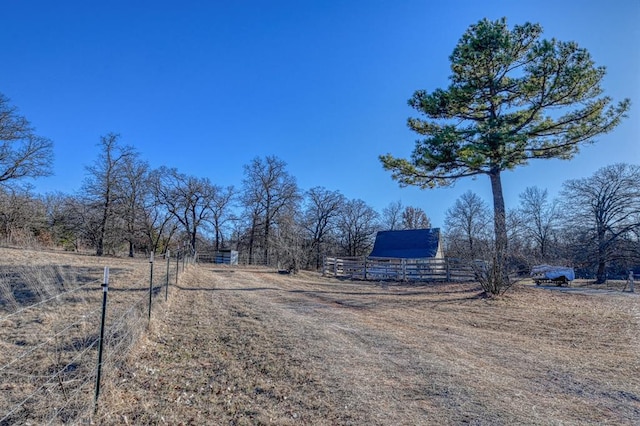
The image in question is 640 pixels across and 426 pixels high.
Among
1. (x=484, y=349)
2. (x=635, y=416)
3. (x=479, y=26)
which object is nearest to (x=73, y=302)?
(x=484, y=349)

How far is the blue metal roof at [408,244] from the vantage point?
104 feet

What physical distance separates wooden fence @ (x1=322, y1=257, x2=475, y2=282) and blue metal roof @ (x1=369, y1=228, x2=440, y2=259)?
35.1 feet

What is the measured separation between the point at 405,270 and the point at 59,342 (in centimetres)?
1617

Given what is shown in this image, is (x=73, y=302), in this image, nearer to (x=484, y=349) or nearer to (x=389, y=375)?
(x=389, y=375)

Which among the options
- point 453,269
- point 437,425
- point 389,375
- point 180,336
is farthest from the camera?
point 453,269

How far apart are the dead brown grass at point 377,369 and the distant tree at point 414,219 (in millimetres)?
41600

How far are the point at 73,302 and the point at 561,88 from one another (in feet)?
51.8

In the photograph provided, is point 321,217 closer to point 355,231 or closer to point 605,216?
point 355,231

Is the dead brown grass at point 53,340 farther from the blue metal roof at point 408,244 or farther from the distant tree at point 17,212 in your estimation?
the blue metal roof at point 408,244

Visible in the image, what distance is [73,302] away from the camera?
24.3 ft

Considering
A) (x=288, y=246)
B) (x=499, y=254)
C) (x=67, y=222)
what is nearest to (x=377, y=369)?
(x=499, y=254)

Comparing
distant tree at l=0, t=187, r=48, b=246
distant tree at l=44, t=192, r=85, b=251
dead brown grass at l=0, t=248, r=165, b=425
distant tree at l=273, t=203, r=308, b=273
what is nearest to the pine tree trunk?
dead brown grass at l=0, t=248, r=165, b=425

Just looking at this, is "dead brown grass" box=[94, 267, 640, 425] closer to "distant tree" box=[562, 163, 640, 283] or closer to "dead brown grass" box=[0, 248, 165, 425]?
"dead brown grass" box=[0, 248, 165, 425]

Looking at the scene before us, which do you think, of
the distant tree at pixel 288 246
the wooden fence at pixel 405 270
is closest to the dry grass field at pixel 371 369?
the wooden fence at pixel 405 270
